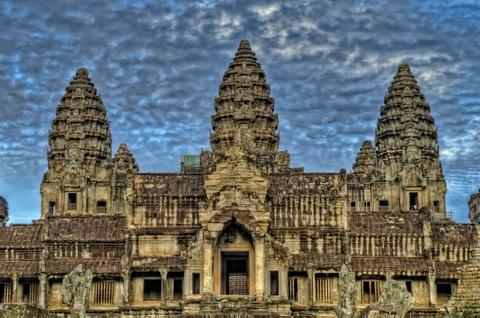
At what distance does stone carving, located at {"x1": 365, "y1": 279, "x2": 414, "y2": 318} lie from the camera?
40.4 metres

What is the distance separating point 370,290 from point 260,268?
9280 mm

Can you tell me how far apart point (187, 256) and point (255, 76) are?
37274 millimetres

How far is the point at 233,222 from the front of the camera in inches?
2085

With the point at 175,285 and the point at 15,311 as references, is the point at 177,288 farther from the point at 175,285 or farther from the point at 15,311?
the point at 15,311

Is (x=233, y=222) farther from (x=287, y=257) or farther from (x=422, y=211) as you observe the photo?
(x=422, y=211)

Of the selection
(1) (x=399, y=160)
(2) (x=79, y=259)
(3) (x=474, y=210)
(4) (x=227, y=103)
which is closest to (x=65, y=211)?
(4) (x=227, y=103)

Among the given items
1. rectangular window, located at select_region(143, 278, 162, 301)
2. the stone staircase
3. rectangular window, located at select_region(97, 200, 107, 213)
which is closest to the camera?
the stone staircase

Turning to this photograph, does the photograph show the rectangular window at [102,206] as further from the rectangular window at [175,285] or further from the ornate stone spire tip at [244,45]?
the rectangular window at [175,285]

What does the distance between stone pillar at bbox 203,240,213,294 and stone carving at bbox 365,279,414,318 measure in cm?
1325

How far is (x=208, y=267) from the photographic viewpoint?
52.1 metres

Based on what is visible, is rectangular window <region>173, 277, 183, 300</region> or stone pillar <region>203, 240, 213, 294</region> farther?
rectangular window <region>173, 277, 183, 300</region>

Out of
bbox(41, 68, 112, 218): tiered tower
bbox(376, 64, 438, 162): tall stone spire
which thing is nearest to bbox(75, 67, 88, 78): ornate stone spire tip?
bbox(41, 68, 112, 218): tiered tower

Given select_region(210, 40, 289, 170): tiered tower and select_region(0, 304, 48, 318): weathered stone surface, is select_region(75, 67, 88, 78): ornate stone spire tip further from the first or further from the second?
select_region(0, 304, 48, 318): weathered stone surface

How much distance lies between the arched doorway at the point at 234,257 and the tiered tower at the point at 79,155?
34154 millimetres
